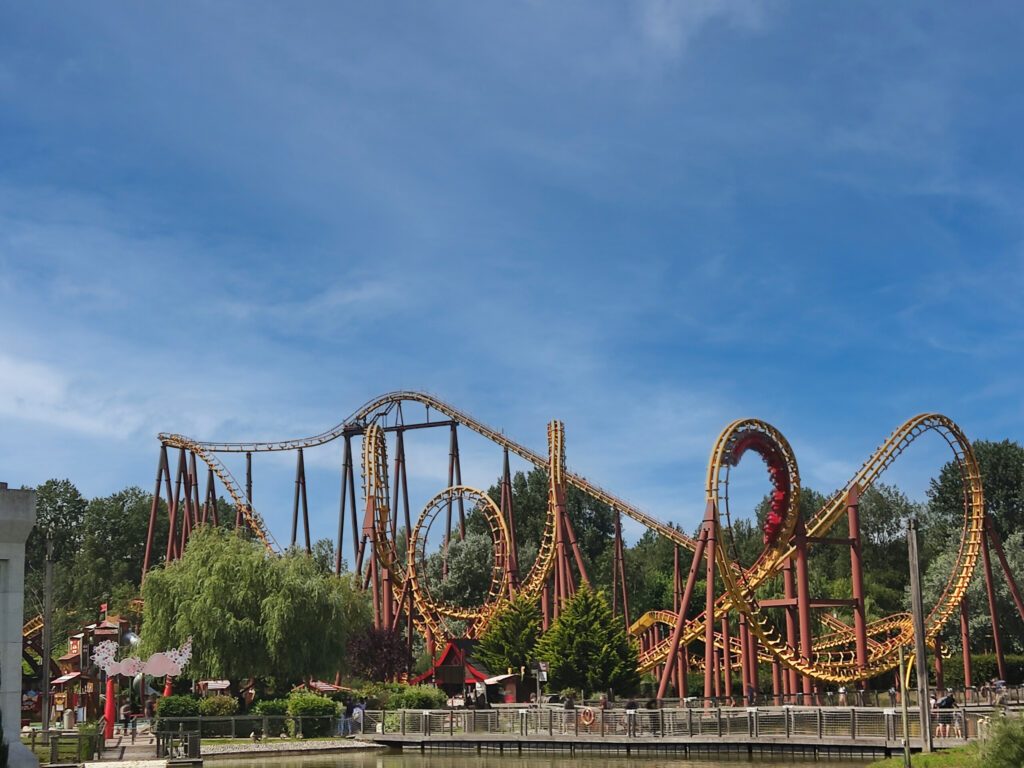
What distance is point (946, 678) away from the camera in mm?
60469

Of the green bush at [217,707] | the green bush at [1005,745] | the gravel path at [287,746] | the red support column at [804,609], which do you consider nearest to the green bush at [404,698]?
the gravel path at [287,746]

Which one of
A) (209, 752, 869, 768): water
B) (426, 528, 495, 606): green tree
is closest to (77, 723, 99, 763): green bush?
(209, 752, 869, 768): water

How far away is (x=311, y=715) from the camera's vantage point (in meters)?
41.6

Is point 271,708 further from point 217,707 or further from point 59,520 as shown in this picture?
point 59,520

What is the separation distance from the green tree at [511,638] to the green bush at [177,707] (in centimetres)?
1626

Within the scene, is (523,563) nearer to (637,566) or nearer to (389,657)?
(637,566)

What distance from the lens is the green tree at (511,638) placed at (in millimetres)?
54406

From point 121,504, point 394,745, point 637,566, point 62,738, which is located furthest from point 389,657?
→ point 121,504

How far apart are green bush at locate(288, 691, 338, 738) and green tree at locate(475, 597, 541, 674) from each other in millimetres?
12992

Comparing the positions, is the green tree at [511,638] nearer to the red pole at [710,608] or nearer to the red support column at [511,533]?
the red support column at [511,533]

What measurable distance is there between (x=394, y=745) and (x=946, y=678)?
31.7m

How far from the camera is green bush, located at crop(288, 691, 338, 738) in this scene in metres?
41.3

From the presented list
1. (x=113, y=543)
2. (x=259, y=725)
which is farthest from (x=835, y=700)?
(x=113, y=543)

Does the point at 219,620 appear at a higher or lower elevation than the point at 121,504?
lower
